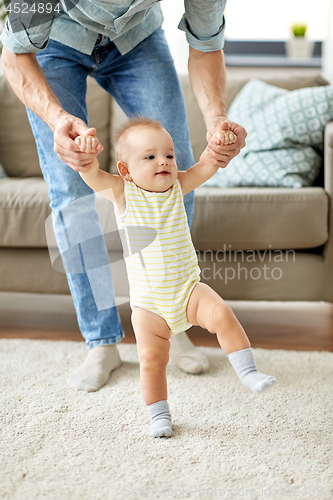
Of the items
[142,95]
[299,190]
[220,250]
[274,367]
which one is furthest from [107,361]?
[299,190]

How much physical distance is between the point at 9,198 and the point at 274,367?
996 millimetres

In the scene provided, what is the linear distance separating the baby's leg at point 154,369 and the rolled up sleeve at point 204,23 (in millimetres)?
630

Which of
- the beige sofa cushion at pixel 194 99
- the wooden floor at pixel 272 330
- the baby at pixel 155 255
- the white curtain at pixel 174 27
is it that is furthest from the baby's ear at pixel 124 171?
the white curtain at pixel 174 27

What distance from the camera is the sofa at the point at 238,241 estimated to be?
1501 mm

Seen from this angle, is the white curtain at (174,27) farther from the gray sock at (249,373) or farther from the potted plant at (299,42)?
the gray sock at (249,373)

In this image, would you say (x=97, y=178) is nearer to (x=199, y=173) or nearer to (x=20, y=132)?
(x=199, y=173)

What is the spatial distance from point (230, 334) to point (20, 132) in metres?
1.51

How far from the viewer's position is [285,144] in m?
1.74

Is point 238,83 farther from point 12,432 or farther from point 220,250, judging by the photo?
point 12,432

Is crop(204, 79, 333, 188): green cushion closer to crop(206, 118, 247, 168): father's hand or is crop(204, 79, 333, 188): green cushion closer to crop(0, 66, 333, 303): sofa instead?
crop(0, 66, 333, 303): sofa

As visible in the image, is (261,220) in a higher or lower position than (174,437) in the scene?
higher

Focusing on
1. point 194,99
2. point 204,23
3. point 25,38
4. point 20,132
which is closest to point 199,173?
point 204,23

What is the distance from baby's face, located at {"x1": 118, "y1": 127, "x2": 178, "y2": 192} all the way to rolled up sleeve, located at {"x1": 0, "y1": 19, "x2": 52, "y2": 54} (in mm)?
268

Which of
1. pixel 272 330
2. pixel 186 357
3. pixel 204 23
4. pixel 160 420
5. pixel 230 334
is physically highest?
pixel 204 23
